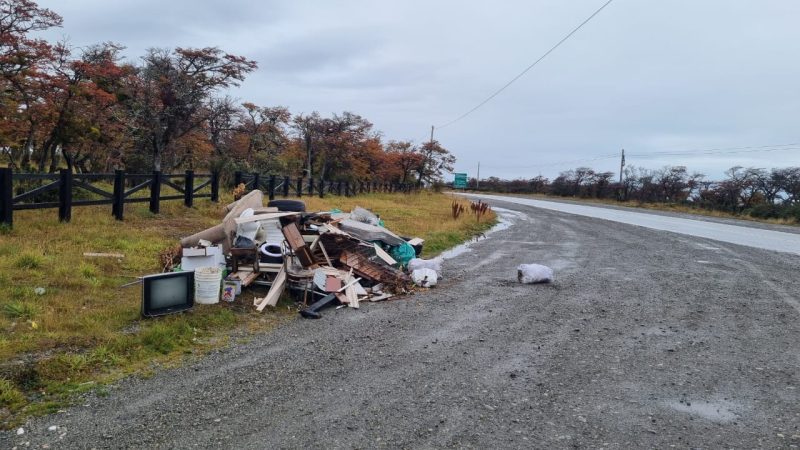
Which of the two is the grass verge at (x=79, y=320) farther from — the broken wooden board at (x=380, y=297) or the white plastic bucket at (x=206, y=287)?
the broken wooden board at (x=380, y=297)

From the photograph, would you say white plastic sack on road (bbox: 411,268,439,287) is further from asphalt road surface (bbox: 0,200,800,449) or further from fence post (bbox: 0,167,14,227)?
fence post (bbox: 0,167,14,227)

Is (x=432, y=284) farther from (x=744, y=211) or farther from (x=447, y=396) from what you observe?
(x=744, y=211)

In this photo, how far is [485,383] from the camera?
4.30 meters

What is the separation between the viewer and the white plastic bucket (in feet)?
20.0

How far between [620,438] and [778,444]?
1.03 m

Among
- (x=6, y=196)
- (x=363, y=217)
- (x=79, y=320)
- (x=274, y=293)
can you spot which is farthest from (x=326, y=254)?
(x=6, y=196)

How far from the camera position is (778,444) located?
133 inches

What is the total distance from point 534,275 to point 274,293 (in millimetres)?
4369

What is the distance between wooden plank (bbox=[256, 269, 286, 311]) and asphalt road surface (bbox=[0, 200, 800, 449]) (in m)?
0.71

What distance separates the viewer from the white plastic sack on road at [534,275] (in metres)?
8.60

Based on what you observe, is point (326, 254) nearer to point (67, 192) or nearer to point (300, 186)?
point (67, 192)

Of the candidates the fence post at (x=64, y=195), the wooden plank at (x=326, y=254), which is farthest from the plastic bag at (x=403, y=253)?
the fence post at (x=64, y=195)

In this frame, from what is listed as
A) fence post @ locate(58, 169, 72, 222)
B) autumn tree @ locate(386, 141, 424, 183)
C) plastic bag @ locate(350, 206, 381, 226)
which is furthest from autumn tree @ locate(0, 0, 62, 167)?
autumn tree @ locate(386, 141, 424, 183)

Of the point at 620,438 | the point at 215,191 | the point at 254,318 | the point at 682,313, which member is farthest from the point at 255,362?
the point at 215,191
